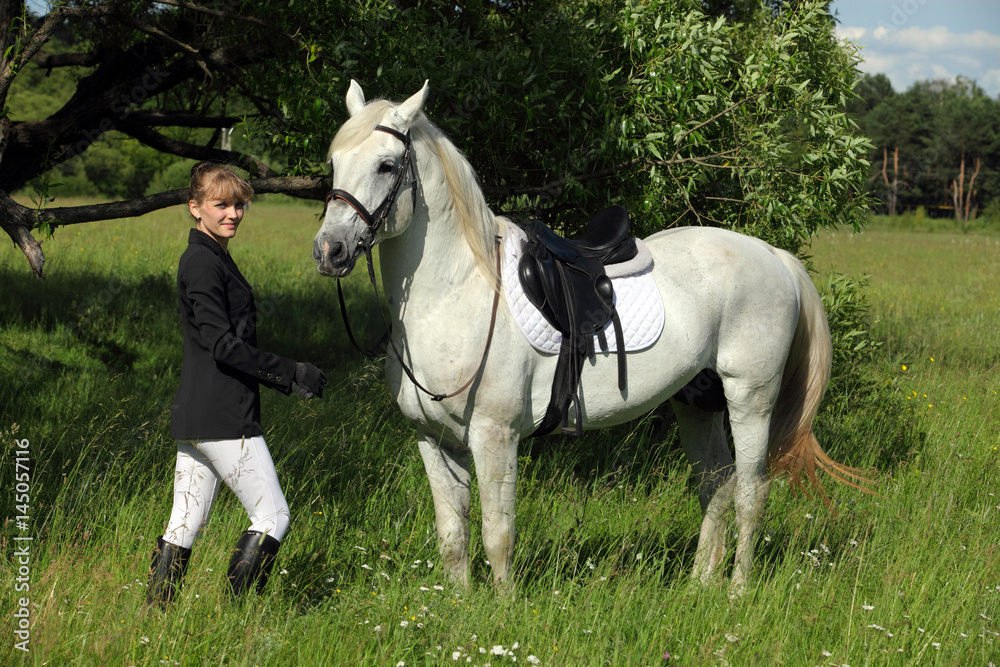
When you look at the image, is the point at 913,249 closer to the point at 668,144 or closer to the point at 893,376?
the point at 893,376

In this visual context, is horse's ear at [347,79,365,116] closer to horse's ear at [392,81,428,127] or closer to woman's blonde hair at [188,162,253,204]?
horse's ear at [392,81,428,127]

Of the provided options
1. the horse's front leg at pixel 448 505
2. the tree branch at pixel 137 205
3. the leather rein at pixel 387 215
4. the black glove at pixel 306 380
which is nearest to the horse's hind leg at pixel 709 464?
the horse's front leg at pixel 448 505

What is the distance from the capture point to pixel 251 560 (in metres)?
2.64

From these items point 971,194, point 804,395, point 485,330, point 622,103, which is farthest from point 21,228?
point 971,194

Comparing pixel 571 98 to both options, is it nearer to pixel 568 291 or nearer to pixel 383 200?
pixel 568 291

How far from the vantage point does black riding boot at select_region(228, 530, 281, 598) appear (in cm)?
264

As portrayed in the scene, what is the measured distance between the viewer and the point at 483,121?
4.76 metres

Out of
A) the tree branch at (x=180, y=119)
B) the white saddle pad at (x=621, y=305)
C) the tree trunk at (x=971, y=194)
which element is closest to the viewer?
the white saddle pad at (x=621, y=305)

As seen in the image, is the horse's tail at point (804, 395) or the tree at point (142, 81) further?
the tree at point (142, 81)

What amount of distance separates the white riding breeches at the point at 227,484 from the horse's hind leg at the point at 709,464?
2.43 m

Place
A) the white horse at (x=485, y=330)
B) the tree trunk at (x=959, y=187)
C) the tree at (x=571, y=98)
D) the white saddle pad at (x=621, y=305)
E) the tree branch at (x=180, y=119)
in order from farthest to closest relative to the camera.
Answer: the tree trunk at (x=959, y=187), the tree branch at (x=180, y=119), the tree at (x=571, y=98), the white saddle pad at (x=621, y=305), the white horse at (x=485, y=330)

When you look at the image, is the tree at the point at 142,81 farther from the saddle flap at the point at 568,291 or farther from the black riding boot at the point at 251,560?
the black riding boot at the point at 251,560

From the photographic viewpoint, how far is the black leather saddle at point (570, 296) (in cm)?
322

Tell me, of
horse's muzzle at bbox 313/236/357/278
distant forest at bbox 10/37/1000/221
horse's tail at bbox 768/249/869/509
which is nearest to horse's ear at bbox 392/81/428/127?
horse's muzzle at bbox 313/236/357/278
